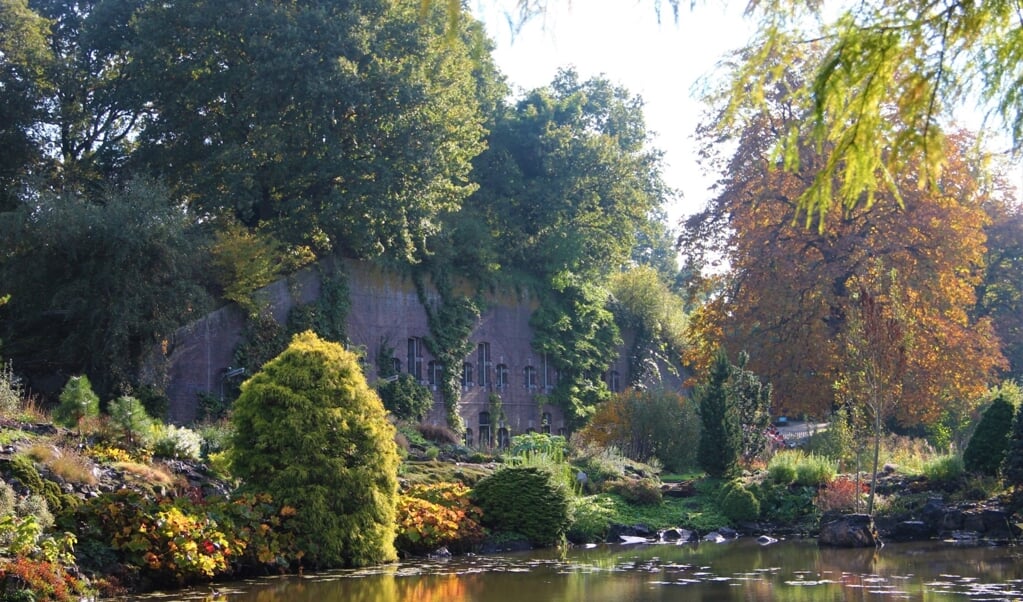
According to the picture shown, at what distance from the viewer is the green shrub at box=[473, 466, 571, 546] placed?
17.9 meters

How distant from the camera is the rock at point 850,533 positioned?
17609mm

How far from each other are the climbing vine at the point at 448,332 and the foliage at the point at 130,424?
15665mm

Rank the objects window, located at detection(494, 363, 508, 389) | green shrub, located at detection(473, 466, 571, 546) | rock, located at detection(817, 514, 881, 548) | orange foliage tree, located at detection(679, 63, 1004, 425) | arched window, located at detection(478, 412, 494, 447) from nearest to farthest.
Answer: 1. rock, located at detection(817, 514, 881, 548)
2. green shrub, located at detection(473, 466, 571, 546)
3. orange foliage tree, located at detection(679, 63, 1004, 425)
4. arched window, located at detection(478, 412, 494, 447)
5. window, located at detection(494, 363, 508, 389)

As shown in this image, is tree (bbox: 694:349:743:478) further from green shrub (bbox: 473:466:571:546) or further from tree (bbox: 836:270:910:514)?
green shrub (bbox: 473:466:571:546)

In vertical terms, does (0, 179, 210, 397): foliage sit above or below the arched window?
above

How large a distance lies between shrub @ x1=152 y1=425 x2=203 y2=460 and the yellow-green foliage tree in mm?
1866

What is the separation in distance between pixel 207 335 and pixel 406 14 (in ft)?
33.3

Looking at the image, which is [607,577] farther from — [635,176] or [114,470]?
[635,176]

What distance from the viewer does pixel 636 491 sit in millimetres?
21281

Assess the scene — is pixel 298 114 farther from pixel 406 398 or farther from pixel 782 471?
pixel 782 471

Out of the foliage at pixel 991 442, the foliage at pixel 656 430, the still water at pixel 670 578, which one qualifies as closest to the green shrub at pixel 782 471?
the foliage at pixel 991 442

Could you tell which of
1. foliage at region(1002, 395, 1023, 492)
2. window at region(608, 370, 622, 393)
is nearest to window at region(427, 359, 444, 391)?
window at region(608, 370, 622, 393)

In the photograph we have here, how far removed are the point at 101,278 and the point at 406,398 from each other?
9655mm

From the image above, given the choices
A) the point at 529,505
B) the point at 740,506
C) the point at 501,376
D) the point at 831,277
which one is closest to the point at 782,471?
the point at 740,506
